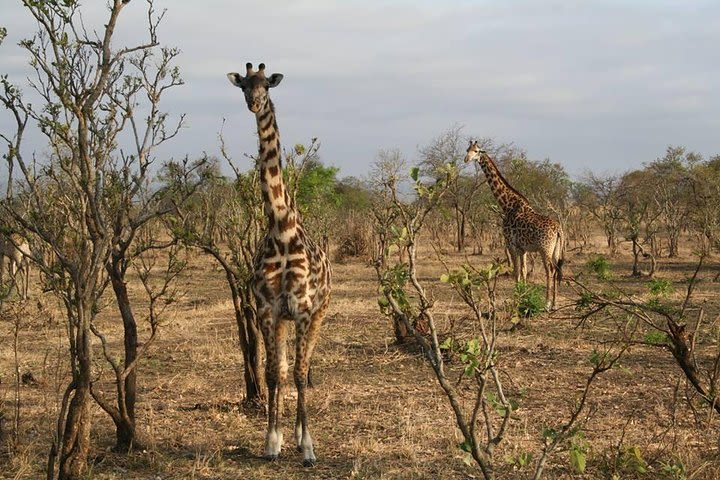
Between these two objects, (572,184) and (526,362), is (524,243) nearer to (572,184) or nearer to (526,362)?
(526,362)

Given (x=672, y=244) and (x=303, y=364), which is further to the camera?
(x=672, y=244)

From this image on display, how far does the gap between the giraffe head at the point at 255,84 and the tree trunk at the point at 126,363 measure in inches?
60.1

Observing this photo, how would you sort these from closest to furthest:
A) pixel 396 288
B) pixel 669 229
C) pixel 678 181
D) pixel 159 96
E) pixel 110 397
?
1. pixel 396 288
2. pixel 159 96
3. pixel 110 397
4. pixel 669 229
5. pixel 678 181

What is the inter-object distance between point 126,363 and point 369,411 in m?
2.28

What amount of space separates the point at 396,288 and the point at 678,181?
93.3ft

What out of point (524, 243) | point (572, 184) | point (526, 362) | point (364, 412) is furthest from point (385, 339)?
point (572, 184)

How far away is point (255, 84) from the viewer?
19.9 ft

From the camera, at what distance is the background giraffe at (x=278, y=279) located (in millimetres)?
6074

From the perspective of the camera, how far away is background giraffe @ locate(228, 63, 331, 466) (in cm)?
607

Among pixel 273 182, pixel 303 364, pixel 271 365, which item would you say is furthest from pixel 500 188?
pixel 271 365

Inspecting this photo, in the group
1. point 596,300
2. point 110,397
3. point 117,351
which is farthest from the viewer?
point 117,351

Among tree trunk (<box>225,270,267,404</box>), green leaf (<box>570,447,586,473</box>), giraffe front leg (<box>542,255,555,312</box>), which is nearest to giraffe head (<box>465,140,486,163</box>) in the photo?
giraffe front leg (<box>542,255,555,312</box>)

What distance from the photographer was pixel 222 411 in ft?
23.7

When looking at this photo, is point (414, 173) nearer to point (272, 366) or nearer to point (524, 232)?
point (272, 366)
